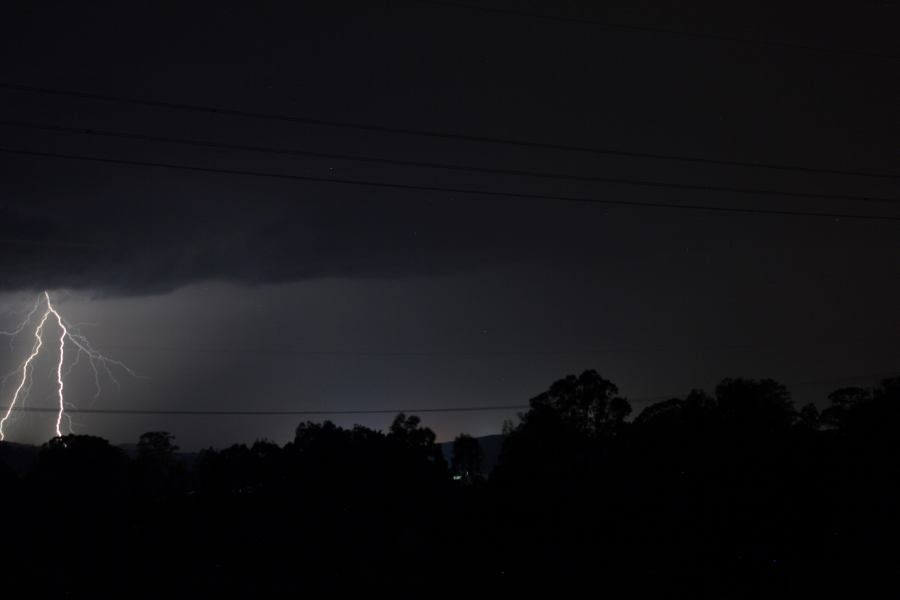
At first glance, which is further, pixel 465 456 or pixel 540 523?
pixel 465 456

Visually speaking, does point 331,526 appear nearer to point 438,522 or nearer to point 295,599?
point 438,522

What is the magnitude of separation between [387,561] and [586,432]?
885 inches

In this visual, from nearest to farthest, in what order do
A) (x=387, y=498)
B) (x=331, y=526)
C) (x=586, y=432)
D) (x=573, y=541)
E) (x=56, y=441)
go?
1. (x=573, y=541)
2. (x=331, y=526)
3. (x=387, y=498)
4. (x=586, y=432)
5. (x=56, y=441)

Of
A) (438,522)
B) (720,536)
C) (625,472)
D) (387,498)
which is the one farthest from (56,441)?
(720,536)

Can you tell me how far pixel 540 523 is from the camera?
2950cm

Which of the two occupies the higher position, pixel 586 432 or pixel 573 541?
pixel 586 432

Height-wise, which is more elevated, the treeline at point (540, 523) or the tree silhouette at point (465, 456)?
the tree silhouette at point (465, 456)

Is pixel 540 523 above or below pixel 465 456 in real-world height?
below

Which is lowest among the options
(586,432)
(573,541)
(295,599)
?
(295,599)

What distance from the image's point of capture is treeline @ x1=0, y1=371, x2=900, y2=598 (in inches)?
981

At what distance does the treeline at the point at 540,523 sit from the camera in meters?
24.9

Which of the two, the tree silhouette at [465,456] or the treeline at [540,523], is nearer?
the treeline at [540,523]

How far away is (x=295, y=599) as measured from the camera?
2662 centimetres

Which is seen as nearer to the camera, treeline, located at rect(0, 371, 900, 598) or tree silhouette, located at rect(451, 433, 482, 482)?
treeline, located at rect(0, 371, 900, 598)
